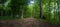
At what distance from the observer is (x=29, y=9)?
16.5 m

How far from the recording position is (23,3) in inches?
605

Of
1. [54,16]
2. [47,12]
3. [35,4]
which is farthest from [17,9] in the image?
[54,16]

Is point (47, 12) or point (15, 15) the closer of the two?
point (47, 12)

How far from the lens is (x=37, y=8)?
51.9 feet

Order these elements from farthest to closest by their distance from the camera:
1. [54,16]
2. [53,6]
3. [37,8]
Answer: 1. [37,8]
2. [53,6]
3. [54,16]

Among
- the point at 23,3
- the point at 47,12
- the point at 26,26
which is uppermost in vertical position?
the point at 23,3

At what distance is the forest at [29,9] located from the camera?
46.3 feet

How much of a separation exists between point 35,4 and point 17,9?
246cm

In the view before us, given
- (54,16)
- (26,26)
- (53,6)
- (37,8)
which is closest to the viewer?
(26,26)

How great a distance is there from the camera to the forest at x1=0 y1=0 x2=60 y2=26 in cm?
1411

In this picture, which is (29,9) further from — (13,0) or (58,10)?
(58,10)

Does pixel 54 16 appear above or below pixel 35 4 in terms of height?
below

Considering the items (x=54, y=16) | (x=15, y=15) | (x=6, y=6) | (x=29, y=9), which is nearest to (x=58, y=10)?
(x=54, y=16)

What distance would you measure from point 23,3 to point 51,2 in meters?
3.38
